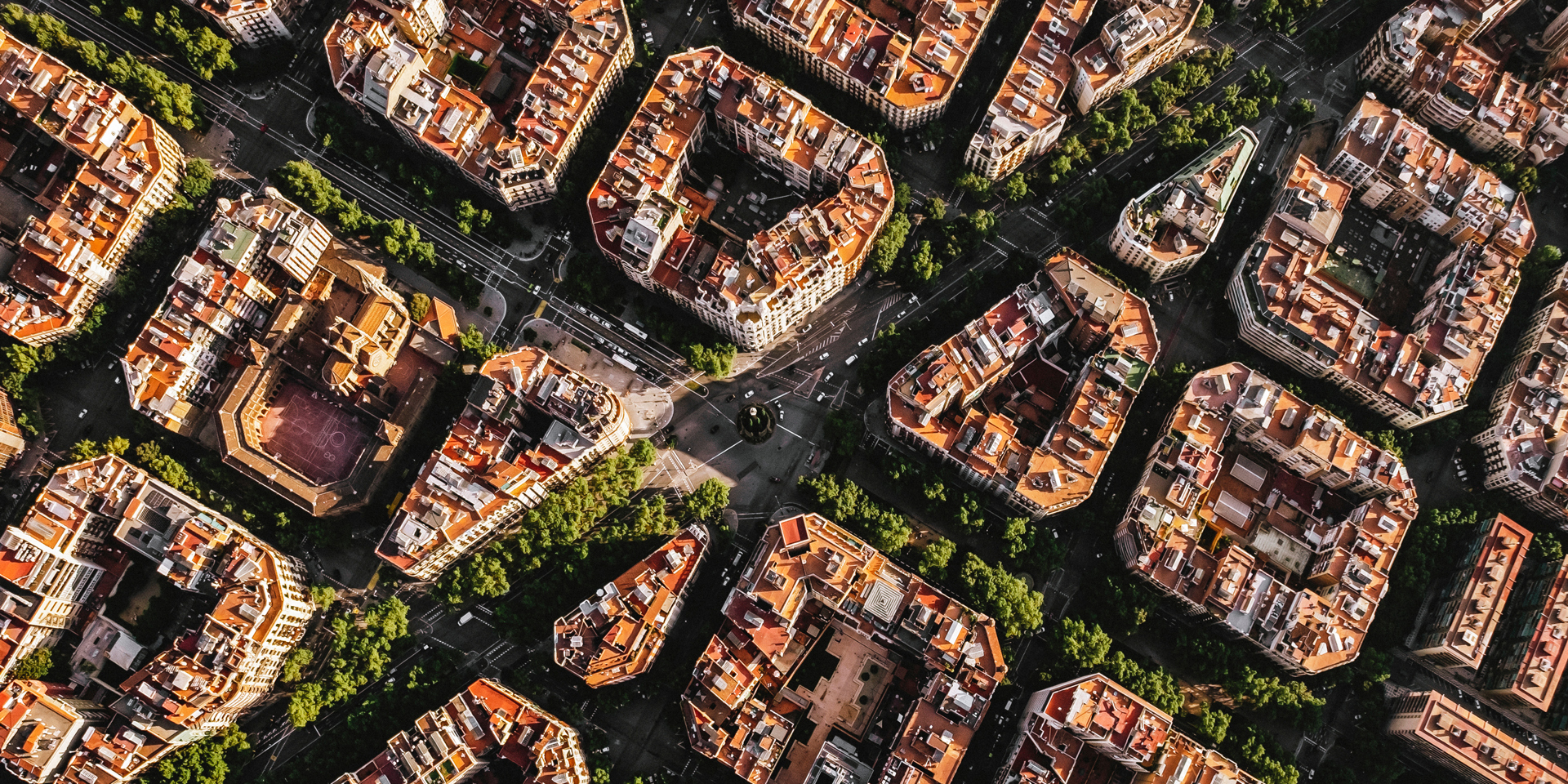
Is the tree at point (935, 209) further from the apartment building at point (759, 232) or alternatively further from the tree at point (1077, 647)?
the tree at point (1077, 647)

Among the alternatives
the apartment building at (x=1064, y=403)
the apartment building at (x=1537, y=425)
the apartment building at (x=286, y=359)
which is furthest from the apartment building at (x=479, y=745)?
the apartment building at (x=1537, y=425)

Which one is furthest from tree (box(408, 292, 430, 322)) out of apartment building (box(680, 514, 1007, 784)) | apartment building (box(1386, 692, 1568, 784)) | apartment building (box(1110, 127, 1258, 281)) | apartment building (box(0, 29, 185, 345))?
apartment building (box(1386, 692, 1568, 784))

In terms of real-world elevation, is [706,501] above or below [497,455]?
above

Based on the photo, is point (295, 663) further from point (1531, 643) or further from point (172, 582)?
point (1531, 643)

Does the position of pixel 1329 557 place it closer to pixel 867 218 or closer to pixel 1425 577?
pixel 1425 577

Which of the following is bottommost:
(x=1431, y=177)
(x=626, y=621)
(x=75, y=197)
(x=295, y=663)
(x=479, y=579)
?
(x=295, y=663)

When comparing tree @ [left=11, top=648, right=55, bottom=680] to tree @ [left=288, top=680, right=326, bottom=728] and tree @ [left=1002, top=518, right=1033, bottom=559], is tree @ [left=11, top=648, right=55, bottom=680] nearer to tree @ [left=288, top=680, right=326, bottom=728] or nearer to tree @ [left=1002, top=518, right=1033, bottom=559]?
tree @ [left=288, top=680, right=326, bottom=728]

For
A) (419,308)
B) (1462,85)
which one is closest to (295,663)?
(419,308)
